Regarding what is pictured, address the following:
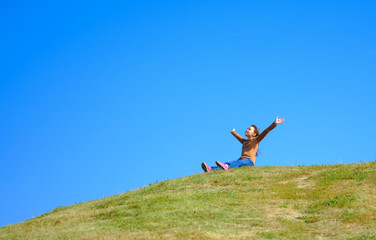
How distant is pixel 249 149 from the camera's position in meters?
28.0

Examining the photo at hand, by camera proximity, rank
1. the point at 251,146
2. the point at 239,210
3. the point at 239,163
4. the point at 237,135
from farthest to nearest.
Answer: the point at 237,135 → the point at 251,146 → the point at 239,163 → the point at 239,210

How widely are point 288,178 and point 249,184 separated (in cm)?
251

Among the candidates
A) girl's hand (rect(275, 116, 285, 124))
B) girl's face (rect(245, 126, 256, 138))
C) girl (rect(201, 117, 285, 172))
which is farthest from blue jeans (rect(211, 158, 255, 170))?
girl's hand (rect(275, 116, 285, 124))

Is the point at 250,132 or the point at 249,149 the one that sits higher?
the point at 250,132

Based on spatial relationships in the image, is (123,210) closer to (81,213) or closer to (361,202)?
(81,213)

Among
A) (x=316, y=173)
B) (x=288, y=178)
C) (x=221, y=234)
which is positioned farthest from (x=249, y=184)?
(x=221, y=234)

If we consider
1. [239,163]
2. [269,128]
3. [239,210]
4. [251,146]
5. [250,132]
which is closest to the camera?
[239,210]

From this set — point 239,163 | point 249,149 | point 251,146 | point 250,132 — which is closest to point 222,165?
point 239,163

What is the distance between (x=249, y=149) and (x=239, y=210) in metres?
9.78

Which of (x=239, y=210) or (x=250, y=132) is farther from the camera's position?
(x=250, y=132)

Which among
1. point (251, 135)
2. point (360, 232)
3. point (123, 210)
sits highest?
point (251, 135)

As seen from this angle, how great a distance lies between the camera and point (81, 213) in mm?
21797

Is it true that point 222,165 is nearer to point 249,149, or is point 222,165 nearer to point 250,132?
point 249,149

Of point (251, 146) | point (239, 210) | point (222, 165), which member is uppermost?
point (251, 146)
